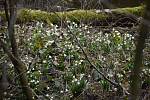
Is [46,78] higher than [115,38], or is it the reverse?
[115,38]

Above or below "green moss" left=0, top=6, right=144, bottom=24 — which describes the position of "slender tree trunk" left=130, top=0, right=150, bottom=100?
above

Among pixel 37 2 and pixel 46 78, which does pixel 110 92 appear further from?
pixel 37 2

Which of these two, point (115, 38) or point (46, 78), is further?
point (115, 38)

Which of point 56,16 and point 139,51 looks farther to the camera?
point 56,16

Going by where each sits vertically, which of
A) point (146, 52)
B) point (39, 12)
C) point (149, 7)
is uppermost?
point (149, 7)

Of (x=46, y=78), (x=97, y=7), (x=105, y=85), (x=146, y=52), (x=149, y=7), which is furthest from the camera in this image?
(x=97, y=7)

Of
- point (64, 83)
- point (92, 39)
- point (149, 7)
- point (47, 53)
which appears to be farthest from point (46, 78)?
point (149, 7)

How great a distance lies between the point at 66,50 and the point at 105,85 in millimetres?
1477

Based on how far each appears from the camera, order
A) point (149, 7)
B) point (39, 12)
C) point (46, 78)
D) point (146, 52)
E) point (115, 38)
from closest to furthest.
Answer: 1. point (149, 7)
2. point (46, 78)
3. point (146, 52)
4. point (115, 38)
5. point (39, 12)

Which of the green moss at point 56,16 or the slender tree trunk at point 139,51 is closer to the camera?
the slender tree trunk at point 139,51

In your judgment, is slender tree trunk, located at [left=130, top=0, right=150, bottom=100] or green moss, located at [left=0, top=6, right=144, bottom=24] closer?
slender tree trunk, located at [left=130, top=0, right=150, bottom=100]

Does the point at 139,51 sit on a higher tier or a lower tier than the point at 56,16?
higher

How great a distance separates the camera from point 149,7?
845 millimetres

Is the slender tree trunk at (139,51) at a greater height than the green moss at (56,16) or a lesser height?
greater
